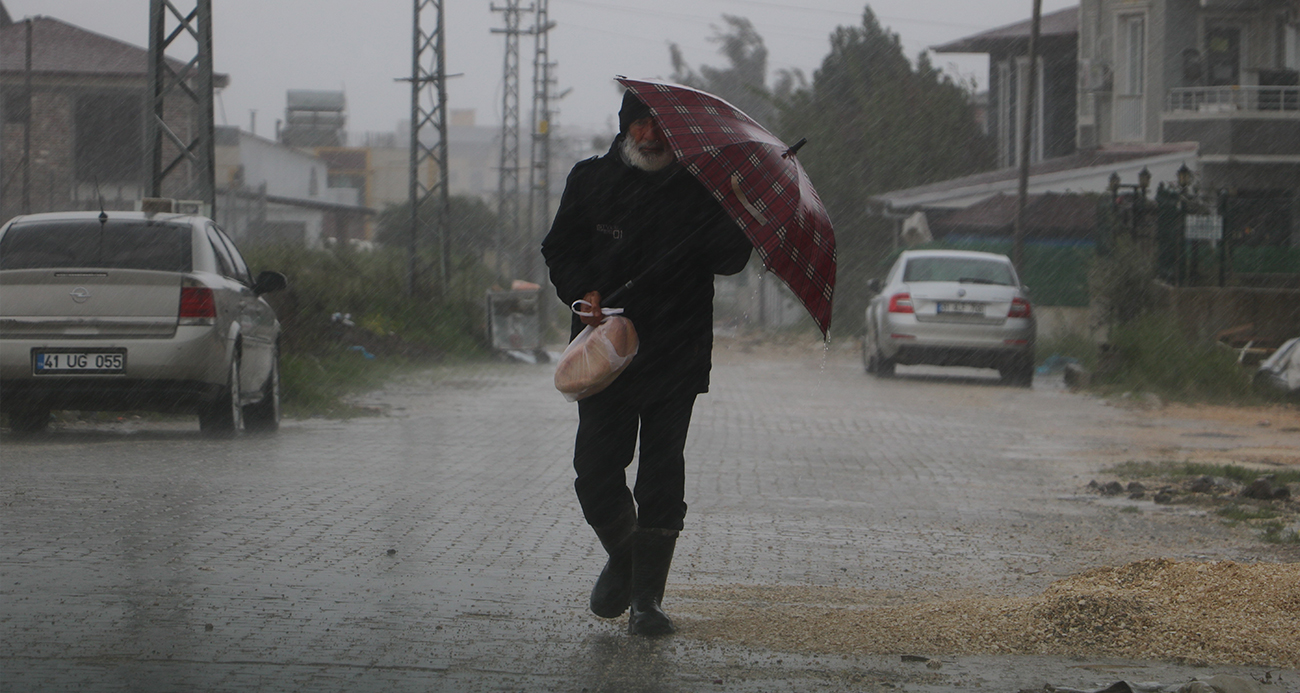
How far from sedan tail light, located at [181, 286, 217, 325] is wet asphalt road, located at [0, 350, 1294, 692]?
90 centimetres

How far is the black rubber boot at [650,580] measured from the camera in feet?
15.6

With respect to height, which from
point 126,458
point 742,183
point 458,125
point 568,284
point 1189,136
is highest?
point 458,125

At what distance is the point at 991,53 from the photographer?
41.9 m

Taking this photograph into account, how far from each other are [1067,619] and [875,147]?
1501 inches

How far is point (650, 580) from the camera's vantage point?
4816mm

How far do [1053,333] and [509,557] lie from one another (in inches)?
891

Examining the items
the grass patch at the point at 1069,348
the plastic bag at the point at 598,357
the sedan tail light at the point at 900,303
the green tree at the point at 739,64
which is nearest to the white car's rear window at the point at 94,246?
the plastic bag at the point at 598,357

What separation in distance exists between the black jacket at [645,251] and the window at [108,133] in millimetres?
42227

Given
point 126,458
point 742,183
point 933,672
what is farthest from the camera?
point 126,458

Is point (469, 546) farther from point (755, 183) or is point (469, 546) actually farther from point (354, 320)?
point (354, 320)

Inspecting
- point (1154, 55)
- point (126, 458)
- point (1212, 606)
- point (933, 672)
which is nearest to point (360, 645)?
point (933, 672)

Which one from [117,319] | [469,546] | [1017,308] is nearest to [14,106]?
[1017,308]

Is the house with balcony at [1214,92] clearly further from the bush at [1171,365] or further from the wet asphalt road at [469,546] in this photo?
the wet asphalt road at [469,546]

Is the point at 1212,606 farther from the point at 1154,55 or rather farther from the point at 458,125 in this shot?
the point at 458,125
